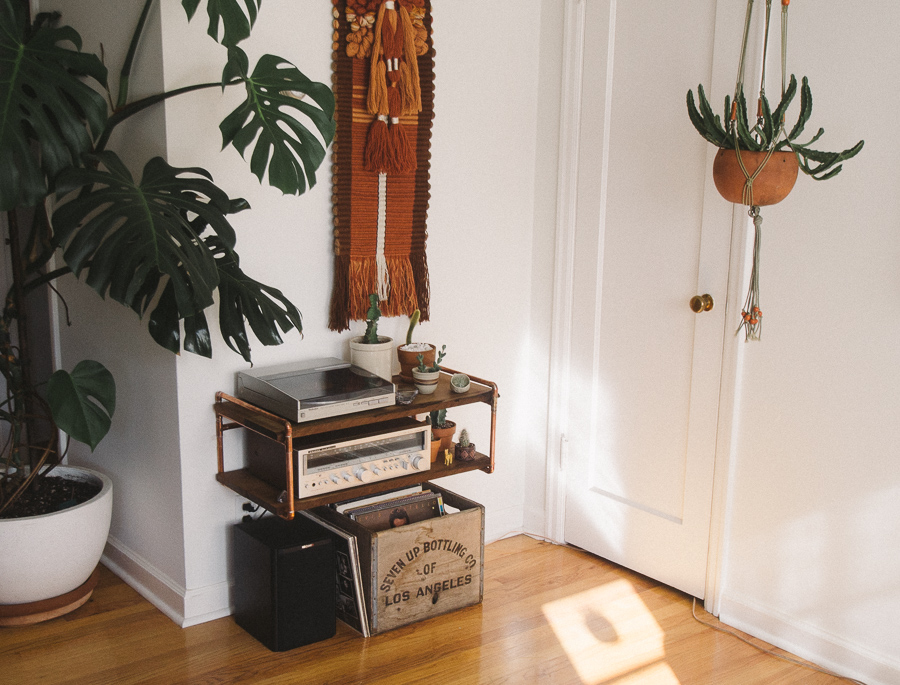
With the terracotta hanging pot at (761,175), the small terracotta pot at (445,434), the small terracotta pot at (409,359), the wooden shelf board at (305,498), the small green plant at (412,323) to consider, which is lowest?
the wooden shelf board at (305,498)

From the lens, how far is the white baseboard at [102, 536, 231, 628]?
7.69 ft

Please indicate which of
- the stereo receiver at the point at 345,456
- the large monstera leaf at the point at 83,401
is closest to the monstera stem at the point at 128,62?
the large monstera leaf at the point at 83,401

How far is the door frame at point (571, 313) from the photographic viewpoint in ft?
7.68

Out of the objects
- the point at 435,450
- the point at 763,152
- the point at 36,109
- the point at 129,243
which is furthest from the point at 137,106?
the point at 763,152

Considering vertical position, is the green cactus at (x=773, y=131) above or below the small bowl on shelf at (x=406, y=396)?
above

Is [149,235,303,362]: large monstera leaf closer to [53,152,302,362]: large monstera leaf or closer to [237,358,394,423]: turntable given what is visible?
[53,152,302,362]: large monstera leaf

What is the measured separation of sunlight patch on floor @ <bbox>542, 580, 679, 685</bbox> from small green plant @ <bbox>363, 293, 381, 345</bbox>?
0.97 m

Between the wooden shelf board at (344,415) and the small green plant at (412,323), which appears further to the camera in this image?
the small green plant at (412,323)

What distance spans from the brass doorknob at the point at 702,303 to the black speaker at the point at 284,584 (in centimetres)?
126

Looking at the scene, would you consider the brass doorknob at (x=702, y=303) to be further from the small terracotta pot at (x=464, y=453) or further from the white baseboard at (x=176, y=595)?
the white baseboard at (x=176, y=595)

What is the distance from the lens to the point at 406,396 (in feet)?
7.73

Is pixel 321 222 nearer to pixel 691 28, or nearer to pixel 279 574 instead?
pixel 279 574

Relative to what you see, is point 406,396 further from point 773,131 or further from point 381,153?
point 773,131

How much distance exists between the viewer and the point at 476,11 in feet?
8.70
